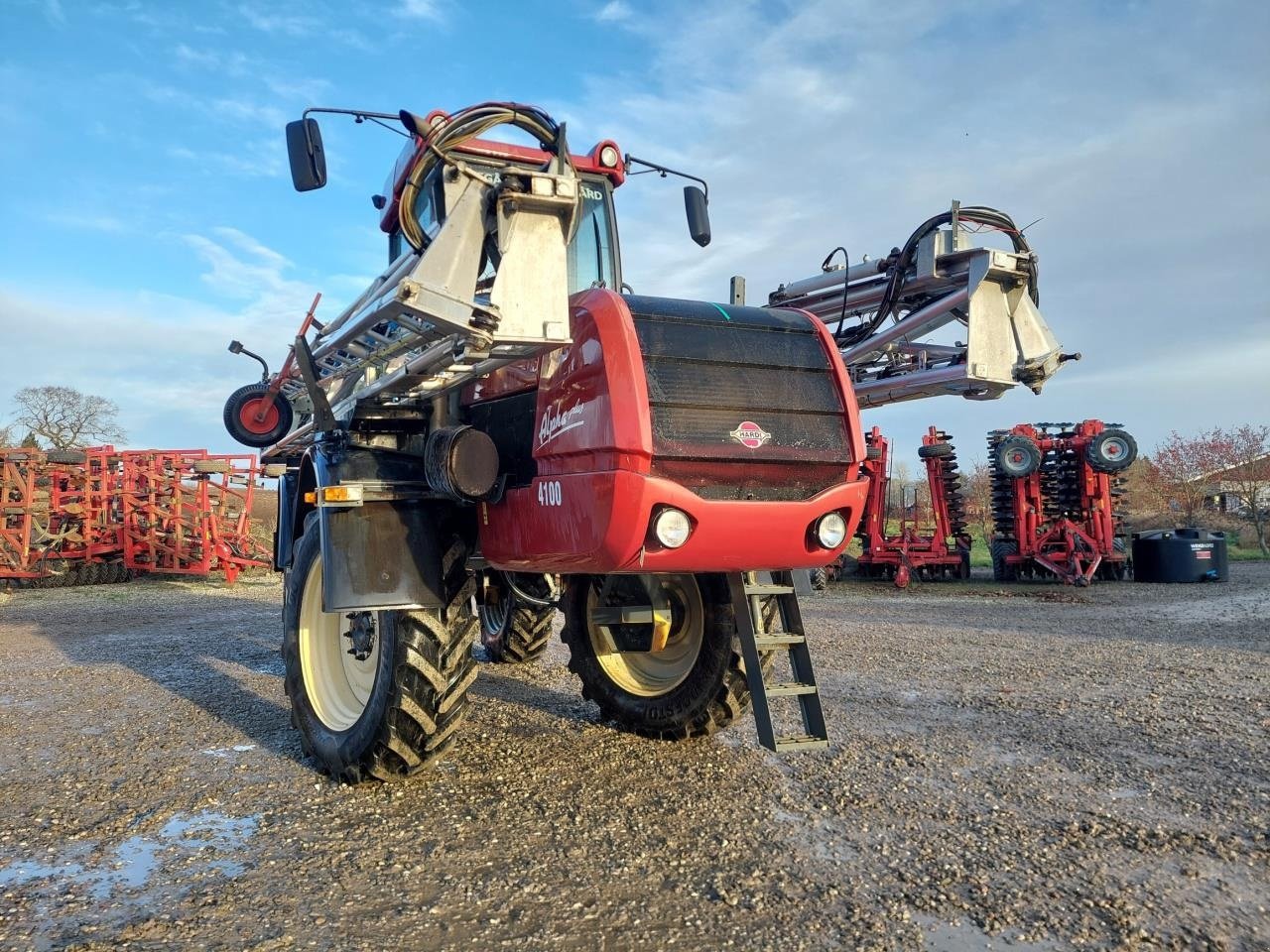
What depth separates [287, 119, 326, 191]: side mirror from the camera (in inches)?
166

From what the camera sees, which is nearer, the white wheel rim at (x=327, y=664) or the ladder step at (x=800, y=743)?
the ladder step at (x=800, y=743)

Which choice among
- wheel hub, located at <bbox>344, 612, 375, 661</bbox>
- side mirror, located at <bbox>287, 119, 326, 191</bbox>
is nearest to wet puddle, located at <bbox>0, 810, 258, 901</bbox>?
wheel hub, located at <bbox>344, 612, 375, 661</bbox>

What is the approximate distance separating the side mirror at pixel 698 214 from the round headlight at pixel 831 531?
219 cm

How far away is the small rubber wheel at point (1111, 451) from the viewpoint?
1392 centimetres

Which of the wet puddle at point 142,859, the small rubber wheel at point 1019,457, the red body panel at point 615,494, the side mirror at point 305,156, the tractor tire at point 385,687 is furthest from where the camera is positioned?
the small rubber wheel at point 1019,457

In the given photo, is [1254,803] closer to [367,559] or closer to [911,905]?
[911,905]

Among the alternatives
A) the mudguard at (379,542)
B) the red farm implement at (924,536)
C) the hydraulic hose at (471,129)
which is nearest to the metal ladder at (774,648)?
the mudguard at (379,542)

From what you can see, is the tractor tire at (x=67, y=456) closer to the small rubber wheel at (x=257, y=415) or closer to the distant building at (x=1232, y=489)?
the small rubber wheel at (x=257, y=415)

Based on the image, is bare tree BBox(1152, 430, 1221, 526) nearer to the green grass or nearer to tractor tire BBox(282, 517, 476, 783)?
the green grass

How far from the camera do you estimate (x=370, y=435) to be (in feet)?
14.9

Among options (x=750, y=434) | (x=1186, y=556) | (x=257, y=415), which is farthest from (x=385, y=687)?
(x=1186, y=556)

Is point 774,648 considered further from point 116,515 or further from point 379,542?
point 116,515

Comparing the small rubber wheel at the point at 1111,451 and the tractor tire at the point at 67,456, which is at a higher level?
the tractor tire at the point at 67,456

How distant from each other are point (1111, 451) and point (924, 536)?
10.9ft
